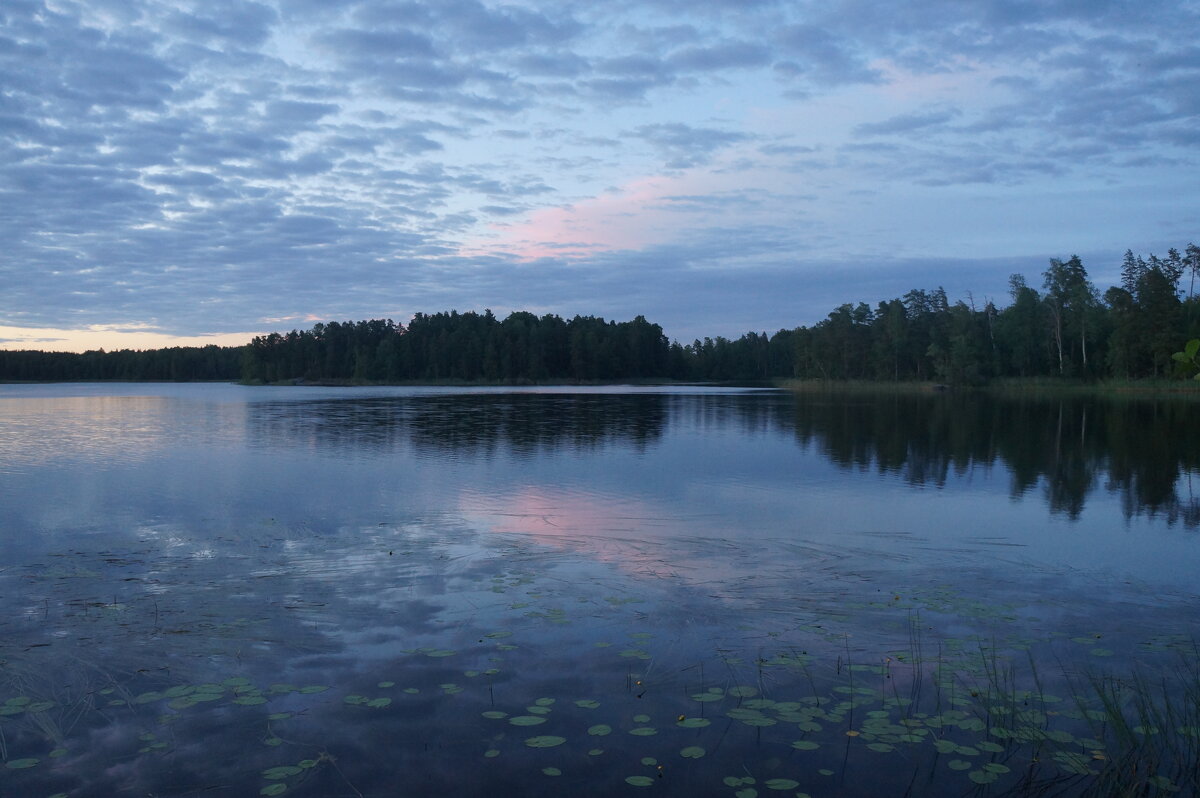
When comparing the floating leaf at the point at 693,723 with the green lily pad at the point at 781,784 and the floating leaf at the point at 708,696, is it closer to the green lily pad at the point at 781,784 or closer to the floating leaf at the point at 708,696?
the floating leaf at the point at 708,696

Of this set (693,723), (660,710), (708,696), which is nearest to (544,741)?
(660,710)

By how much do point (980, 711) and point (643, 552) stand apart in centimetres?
628

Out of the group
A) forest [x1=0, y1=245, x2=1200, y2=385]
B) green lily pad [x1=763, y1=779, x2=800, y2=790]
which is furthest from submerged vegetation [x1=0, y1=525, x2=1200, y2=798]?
forest [x1=0, y1=245, x2=1200, y2=385]

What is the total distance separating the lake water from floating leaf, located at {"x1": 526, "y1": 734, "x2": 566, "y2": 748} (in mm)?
37

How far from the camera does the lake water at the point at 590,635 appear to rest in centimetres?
562

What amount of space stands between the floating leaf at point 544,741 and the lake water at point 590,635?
4cm

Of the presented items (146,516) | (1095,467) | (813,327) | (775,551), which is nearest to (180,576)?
(146,516)

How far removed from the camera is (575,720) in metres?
6.30

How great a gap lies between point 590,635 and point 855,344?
126 m

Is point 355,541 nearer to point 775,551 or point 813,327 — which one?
point 775,551

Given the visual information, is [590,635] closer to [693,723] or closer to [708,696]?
[708,696]

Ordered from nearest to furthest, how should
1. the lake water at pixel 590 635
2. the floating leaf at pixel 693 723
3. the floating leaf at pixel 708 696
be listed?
the lake water at pixel 590 635 < the floating leaf at pixel 693 723 < the floating leaf at pixel 708 696

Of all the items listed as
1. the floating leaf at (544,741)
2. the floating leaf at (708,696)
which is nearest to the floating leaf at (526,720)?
the floating leaf at (544,741)

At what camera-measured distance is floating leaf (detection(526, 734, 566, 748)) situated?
587cm
